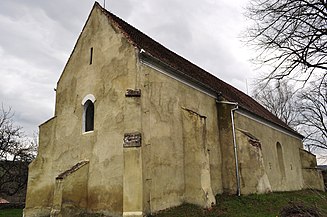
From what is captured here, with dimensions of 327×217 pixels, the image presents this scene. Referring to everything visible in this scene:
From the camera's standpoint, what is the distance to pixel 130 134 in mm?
11789

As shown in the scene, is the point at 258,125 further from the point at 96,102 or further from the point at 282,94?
the point at 282,94

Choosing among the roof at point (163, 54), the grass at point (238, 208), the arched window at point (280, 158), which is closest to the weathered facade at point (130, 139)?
the roof at point (163, 54)

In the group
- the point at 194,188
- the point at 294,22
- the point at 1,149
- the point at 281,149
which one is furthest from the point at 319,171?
the point at 1,149

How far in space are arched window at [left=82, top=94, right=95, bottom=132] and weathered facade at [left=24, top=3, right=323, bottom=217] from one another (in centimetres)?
5

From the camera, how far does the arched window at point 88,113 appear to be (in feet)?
48.5

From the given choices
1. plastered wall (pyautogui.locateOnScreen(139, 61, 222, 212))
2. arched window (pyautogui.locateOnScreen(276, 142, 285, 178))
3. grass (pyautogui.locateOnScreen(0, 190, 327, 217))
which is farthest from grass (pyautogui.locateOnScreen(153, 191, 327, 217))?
arched window (pyautogui.locateOnScreen(276, 142, 285, 178))

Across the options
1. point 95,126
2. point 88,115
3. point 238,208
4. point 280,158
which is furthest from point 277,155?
point 95,126

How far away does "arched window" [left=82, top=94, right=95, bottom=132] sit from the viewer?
1478 cm

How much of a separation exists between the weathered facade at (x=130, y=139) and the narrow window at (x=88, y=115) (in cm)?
5

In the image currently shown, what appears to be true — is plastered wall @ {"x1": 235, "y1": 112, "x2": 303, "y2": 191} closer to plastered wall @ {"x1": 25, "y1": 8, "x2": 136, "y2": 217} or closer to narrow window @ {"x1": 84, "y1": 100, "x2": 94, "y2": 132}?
plastered wall @ {"x1": 25, "y1": 8, "x2": 136, "y2": 217}

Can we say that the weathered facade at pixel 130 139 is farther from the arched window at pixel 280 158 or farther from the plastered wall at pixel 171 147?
the arched window at pixel 280 158

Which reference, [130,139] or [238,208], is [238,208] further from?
[130,139]

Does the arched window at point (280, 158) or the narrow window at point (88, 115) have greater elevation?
the narrow window at point (88, 115)

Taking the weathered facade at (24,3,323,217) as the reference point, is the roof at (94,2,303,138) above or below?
above
